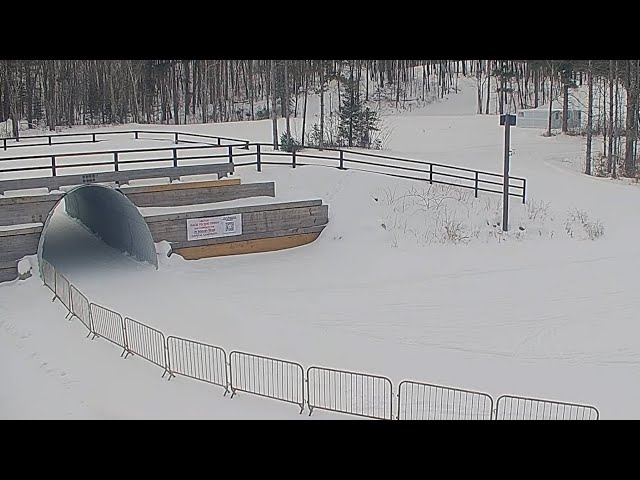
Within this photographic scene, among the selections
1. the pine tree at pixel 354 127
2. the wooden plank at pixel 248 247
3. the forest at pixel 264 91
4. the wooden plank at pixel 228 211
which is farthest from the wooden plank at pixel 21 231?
the pine tree at pixel 354 127

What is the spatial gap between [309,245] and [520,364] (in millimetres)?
9197

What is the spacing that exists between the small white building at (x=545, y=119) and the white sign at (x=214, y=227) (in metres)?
35.9

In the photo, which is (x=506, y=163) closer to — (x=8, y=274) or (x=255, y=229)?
(x=255, y=229)

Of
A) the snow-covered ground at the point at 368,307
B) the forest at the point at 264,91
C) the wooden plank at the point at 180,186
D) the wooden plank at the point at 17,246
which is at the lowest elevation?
the snow-covered ground at the point at 368,307

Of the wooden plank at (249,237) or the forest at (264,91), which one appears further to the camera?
the forest at (264,91)

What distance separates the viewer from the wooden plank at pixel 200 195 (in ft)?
66.0

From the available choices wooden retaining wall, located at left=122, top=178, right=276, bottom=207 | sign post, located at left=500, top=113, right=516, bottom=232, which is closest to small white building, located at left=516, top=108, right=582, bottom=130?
sign post, located at left=500, top=113, right=516, bottom=232

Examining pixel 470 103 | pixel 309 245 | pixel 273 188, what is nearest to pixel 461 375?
pixel 309 245

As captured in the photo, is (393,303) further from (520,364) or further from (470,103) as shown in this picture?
(470,103)

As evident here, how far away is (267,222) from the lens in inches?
816

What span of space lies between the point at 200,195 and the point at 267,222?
2001 millimetres

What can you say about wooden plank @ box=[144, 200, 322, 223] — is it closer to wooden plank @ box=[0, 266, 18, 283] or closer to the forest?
wooden plank @ box=[0, 266, 18, 283]

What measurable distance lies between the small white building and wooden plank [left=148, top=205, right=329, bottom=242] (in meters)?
33.8

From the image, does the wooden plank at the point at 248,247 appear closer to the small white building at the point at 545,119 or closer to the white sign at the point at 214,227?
the white sign at the point at 214,227
